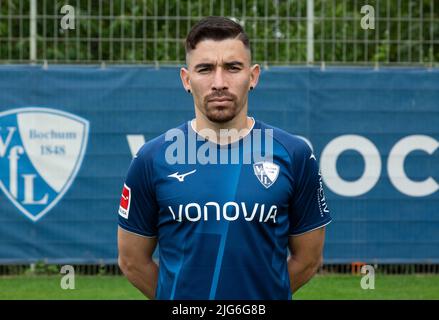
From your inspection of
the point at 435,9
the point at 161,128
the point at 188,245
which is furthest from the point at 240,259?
the point at 435,9

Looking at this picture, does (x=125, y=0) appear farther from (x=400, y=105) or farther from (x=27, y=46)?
(x=400, y=105)

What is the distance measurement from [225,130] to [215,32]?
15.4 inches

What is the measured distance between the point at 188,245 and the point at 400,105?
7.77 m

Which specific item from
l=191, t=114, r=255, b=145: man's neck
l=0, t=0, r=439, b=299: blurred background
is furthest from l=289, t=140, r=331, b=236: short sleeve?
l=0, t=0, r=439, b=299: blurred background

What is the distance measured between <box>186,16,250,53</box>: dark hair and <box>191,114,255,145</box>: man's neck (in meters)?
0.30

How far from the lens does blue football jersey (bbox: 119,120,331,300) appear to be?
12.1 feet

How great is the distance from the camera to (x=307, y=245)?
4.08 meters

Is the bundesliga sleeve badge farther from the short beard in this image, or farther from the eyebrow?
the eyebrow

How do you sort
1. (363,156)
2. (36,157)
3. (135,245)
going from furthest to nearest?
(363,156), (36,157), (135,245)

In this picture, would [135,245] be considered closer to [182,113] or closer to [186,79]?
[186,79]

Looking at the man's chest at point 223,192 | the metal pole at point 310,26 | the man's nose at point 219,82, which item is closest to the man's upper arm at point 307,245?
the man's chest at point 223,192

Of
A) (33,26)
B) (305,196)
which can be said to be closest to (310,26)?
(33,26)

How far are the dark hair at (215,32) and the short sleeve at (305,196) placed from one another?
1.70 feet

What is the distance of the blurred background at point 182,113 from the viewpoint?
1072 cm
